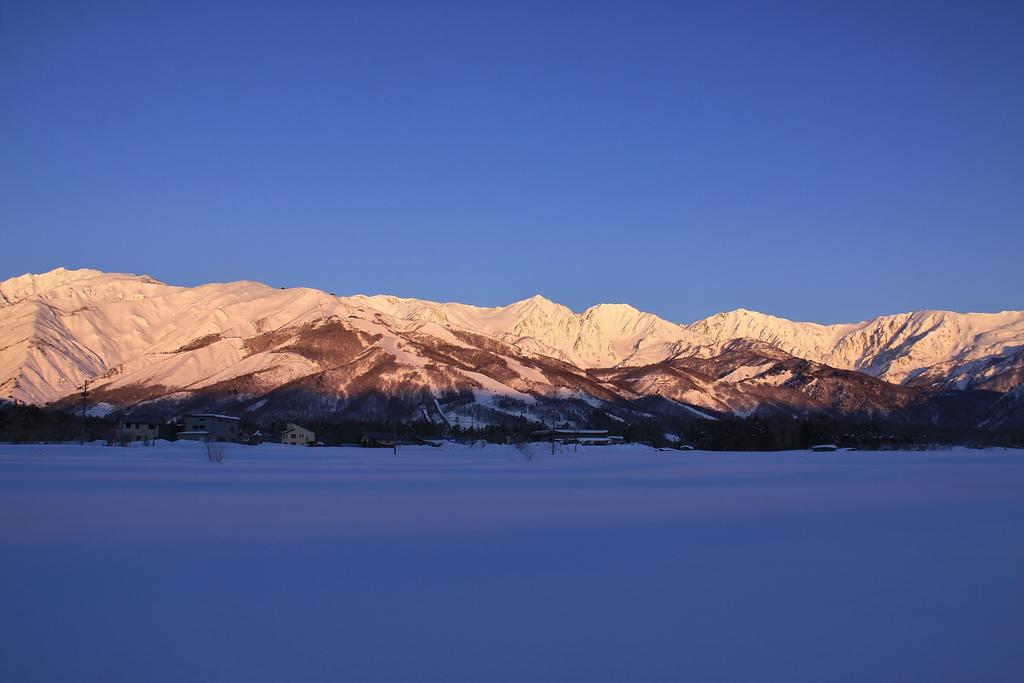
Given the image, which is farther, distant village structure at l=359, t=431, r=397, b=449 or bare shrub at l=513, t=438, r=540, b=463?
distant village structure at l=359, t=431, r=397, b=449

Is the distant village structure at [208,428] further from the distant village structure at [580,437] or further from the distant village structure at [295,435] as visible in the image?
the distant village structure at [580,437]

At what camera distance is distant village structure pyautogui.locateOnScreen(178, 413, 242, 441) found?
125m

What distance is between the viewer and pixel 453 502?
32812 mm

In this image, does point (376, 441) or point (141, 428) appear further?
point (376, 441)

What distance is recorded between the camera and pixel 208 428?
414 feet

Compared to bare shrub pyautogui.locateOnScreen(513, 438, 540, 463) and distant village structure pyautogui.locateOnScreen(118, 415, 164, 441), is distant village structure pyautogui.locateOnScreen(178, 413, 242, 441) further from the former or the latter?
bare shrub pyautogui.locateOnScreen(513, 438, 540, 463)

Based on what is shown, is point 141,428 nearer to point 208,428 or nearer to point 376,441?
point 208,428

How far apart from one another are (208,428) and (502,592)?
119308 mm

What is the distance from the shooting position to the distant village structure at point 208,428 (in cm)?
12488

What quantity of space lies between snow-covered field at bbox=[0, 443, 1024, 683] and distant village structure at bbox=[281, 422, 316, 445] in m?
107

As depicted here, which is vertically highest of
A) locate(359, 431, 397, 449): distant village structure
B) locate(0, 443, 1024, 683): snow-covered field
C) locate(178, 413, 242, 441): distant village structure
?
locate(178, 413, 242, 441): distant village structure

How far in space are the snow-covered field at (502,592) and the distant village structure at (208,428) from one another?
98.0 m

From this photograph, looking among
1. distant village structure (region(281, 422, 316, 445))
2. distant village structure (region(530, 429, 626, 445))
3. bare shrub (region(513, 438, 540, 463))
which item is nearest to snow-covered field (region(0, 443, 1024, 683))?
bare shrub (region(513, 438, 540, 463))

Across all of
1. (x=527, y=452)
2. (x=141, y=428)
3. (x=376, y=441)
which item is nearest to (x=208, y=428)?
(x=141, y=428)
